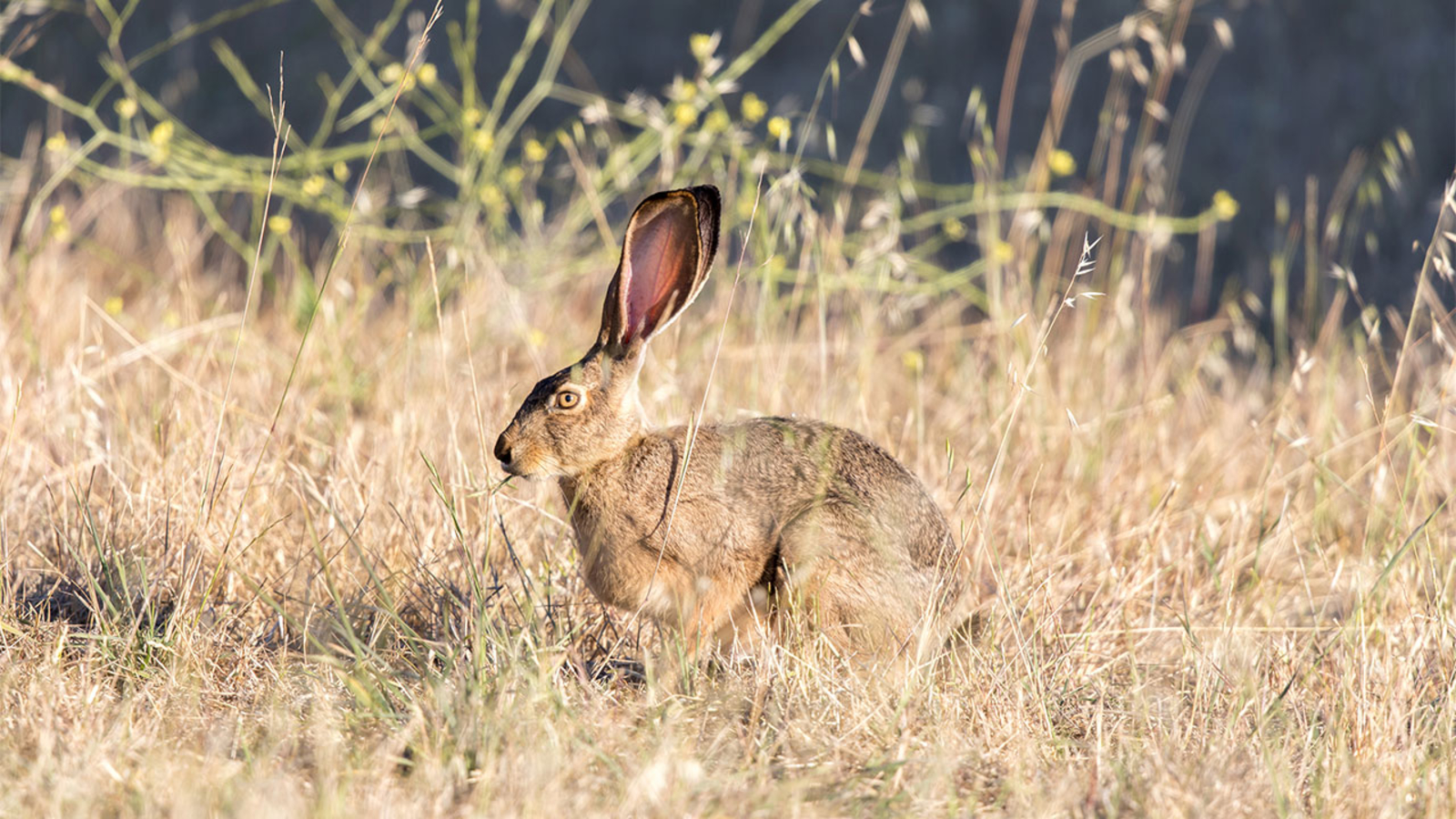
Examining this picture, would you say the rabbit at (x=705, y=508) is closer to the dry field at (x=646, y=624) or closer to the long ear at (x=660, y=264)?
the long ear at (x=660, y=264)

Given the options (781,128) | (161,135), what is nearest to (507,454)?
(781,128)

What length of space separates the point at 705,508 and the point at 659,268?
529 mm

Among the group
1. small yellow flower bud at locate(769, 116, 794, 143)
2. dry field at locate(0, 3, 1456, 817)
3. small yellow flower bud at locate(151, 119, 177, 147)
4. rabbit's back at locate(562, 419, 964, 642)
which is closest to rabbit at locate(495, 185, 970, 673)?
rabbit's back at locate(562, 419, 964, 642)

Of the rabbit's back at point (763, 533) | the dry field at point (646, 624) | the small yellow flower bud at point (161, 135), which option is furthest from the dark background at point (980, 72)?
the rabbit's back at point (763, 533)

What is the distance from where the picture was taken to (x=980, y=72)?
897 centimetres

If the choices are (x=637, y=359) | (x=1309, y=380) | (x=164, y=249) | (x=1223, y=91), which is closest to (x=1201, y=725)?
(x=637, y=359)

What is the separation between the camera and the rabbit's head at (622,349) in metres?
3.10

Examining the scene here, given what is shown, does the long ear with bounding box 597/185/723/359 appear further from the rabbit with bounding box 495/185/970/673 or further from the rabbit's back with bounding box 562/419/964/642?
the rabbit's back with bounding box 562/419/964/642

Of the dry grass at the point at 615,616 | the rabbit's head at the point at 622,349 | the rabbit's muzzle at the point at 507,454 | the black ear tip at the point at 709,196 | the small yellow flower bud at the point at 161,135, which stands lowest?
the dry grass at the point at 615,616

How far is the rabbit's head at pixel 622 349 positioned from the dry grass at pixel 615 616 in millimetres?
127

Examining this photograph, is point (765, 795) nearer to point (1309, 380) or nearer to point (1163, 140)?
point (1309, 380)

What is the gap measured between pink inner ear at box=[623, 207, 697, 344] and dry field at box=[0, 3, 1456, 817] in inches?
Answer: 5.5

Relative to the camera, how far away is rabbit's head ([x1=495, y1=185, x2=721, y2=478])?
10.2ft

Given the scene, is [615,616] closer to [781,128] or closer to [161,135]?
[781,128]
